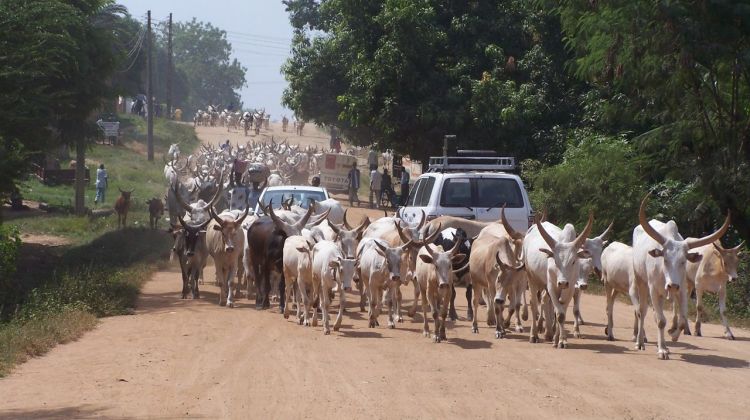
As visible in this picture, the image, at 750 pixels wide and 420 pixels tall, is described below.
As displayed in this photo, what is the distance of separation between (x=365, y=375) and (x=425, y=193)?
821 cm

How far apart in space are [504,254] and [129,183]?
1419 inches

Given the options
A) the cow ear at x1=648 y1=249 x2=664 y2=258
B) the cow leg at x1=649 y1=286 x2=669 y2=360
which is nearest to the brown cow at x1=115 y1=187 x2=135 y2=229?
the cow leg at x1=649 y1=286 x2=669 y2=360

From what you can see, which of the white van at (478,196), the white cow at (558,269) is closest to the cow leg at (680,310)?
the white cow at (558,269)

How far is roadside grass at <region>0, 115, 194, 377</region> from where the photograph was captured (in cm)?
1456

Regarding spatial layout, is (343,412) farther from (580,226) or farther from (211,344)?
(580,226)

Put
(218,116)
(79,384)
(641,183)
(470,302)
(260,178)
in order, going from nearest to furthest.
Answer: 1. (79,384)
2. (470,302)
3. (641,183)
4. (260,178)
5. (218,116)

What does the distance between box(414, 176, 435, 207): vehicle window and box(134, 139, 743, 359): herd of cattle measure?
35.9 inches

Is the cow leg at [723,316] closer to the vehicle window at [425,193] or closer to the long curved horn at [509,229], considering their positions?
the long curved horn at [509,229]

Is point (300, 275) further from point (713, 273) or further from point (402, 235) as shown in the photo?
point (713, 273)

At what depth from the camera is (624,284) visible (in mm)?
14508

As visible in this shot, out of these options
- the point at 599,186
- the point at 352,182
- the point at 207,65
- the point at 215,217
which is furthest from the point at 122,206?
the point at 207,65

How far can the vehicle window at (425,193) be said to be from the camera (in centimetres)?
1898

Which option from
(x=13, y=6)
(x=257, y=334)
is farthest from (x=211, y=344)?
(x=13, y=6)

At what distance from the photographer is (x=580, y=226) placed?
2325 cm
